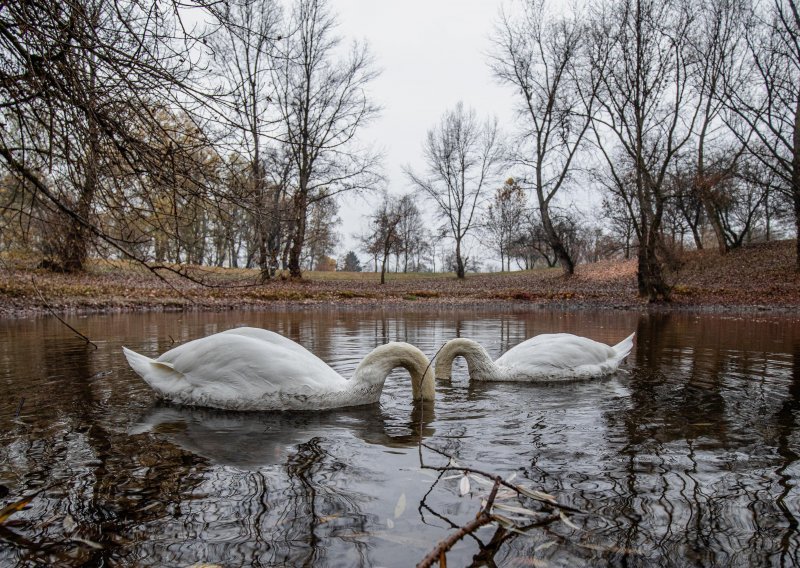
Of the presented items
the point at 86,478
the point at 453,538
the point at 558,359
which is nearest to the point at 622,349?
the point at 558,359

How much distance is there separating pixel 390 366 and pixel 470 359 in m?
1.58

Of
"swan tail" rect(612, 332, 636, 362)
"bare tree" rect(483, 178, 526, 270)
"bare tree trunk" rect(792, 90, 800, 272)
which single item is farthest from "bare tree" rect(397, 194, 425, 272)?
"swan tail" rect(612, 332, 636, 362)

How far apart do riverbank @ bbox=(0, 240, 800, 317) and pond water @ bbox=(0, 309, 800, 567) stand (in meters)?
11.2

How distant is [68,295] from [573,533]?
68.0ft

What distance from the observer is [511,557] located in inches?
102

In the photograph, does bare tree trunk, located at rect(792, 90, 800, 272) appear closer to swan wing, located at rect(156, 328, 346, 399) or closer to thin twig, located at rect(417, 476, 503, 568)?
swan wing, located at rect(156, 328, 346, 399)

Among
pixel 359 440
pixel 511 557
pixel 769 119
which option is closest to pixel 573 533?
pixel 511 557

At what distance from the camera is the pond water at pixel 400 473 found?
2.69 m

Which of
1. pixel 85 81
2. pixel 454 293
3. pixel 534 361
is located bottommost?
pixel 534 361

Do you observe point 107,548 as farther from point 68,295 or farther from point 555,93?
point 555,93

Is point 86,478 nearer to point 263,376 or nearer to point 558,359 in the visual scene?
point 263,376

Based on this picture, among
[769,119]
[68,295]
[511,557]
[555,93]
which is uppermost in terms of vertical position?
[555,93]

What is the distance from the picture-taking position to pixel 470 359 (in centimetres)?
705

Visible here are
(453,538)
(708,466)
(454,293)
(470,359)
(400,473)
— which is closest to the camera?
(453,538)
